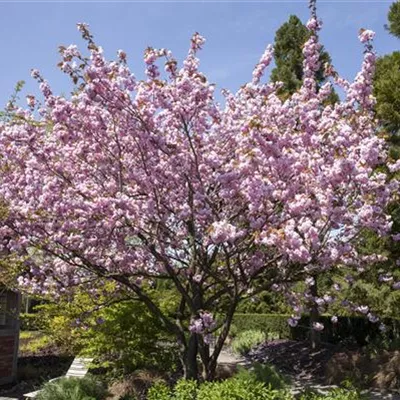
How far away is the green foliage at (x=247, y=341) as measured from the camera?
2197cm

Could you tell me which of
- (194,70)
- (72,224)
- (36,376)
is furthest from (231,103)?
(36,376)

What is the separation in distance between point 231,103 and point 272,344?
1431 centimetres

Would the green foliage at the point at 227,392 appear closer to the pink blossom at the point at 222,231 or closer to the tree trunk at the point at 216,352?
the tree trunk at the point at 216,352

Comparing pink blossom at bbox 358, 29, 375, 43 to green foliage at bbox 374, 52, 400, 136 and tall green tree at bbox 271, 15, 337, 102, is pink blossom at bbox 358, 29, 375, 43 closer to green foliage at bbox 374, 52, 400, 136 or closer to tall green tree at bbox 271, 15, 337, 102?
green foliage at bbox 374, 52, 400, 136

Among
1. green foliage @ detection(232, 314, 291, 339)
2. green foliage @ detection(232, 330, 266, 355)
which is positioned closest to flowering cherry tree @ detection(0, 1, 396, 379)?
green foliage @ detection(232, 330, 266, 355)

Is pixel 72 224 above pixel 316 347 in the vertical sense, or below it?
above

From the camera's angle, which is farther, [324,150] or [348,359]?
[348,359]

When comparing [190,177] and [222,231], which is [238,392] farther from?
[190,177]

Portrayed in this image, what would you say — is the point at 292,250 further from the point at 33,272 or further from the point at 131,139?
the point at 33,272

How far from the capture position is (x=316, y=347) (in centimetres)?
1853

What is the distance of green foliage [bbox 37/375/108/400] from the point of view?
33.3ft

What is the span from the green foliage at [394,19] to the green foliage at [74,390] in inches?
579

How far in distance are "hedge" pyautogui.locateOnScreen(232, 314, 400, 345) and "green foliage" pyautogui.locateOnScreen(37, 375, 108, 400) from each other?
5.66 meters

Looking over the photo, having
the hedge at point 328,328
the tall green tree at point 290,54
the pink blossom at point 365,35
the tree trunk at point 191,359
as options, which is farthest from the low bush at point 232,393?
the tall green tree at point 290,54
